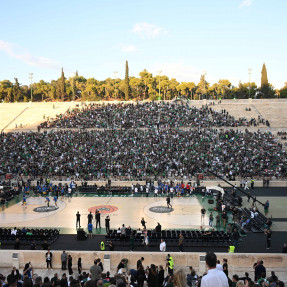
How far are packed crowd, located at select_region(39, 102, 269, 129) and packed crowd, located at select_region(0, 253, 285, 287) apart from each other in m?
38.3

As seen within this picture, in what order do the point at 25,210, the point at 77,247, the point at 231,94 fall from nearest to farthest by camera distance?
the point at 77,247
the point at 25,210
the point at 231,94

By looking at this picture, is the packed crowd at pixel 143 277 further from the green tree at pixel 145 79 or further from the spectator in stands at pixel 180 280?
the green tree at pixel 145 79

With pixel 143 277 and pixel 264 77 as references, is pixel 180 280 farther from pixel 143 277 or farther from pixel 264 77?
pixel 264 77

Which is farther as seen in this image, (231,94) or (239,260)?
(231,94)

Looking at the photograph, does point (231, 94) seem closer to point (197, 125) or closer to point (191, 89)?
A: point (191, 89)

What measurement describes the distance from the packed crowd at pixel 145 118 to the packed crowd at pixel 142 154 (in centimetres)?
367

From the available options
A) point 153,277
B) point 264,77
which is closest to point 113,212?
point 153,277

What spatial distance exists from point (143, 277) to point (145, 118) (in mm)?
43928

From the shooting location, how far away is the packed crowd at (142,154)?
3653 centimetres

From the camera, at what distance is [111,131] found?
160ft

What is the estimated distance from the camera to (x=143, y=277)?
10.7m

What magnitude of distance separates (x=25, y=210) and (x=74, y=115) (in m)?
33.8

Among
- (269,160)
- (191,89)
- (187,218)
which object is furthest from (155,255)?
(191,89)

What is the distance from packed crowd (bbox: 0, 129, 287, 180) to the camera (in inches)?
1438
